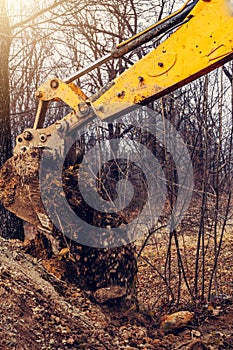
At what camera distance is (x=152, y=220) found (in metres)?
5.28

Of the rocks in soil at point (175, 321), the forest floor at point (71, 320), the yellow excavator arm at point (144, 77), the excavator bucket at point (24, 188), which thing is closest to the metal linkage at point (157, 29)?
the yellow excavator arm at point (144, 77)

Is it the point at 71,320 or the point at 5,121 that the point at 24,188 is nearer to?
the point at 71,320

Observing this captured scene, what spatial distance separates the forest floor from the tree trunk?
4.72ft

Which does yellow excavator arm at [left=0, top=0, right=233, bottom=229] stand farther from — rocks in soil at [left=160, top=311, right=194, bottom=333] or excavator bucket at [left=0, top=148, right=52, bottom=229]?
rocks in soil at [left=160, top=311, right=194, bottom=333]

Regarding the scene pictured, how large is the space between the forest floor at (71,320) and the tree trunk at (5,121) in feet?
4.72

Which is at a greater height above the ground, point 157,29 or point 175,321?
point 157,29

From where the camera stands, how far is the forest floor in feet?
11.1

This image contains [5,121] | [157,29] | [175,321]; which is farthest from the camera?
[5,121]

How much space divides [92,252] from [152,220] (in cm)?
115

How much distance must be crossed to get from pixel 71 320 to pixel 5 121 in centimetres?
381

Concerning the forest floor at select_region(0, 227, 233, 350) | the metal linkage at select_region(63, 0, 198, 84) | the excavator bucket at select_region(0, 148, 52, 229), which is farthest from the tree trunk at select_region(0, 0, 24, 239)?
the metal linkage at select_region(63, 0, 198, 84)

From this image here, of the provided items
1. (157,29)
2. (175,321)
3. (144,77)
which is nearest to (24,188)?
(144,77)

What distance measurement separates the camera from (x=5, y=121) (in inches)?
257

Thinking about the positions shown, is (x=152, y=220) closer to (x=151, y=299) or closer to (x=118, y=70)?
(x=151, y=299)
